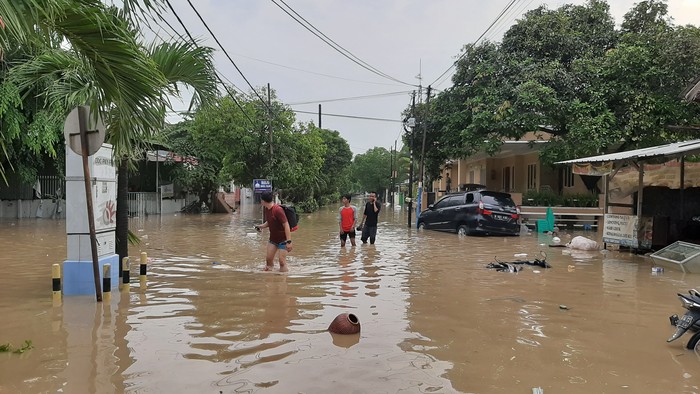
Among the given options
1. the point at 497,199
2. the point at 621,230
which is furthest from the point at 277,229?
the point at 497,199

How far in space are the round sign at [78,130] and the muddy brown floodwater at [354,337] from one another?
1978 millimetres

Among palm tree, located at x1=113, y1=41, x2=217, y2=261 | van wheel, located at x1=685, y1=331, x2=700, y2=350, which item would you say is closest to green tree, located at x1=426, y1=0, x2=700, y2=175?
palm tree, located at x1=113, y1=41, x2=217, y2=261

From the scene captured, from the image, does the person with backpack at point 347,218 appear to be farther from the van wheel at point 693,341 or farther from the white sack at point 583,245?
the van wheel at point 693,341

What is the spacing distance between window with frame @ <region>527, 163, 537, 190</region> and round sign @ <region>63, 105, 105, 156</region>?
2491 cm

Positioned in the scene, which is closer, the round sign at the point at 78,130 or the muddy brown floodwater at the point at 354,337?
the muddy brown floodwater at the point at 354,337

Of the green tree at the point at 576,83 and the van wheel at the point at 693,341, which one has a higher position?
the green tree at the point at 576,83

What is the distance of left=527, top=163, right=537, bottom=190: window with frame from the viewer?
2816cm

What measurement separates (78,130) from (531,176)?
25.8 m

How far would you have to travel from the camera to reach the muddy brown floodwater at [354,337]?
429cm

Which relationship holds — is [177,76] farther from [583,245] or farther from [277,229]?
[583,245]

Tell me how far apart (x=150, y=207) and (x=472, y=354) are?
27.2 m

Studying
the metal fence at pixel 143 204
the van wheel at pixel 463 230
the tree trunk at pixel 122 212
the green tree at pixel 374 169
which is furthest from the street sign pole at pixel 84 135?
the green tree at pixel 374 169

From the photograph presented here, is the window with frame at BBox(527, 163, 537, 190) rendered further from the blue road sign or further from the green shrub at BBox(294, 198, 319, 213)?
the green shrub at BBox(294, 198, 319, 213)

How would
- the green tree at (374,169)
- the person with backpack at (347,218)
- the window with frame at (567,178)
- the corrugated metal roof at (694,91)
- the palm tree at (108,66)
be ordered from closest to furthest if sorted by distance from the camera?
the palm tree at (108,66), the corrugated metal roof at (694,91), the person with backpack at (347,218), the window with frame at (567,178), the green tree at (374,169)
